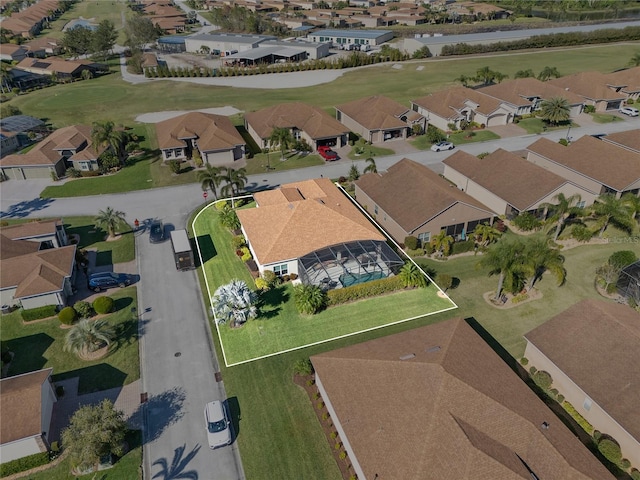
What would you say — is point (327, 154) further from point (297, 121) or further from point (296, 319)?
point (296, 319)

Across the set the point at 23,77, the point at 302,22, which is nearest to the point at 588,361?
the point at 23,77

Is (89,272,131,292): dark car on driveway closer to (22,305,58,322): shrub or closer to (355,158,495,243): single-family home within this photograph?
(22,305,58,322): shrub

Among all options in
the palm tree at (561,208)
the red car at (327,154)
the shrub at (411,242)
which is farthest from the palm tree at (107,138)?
the palm tree at (561,208)

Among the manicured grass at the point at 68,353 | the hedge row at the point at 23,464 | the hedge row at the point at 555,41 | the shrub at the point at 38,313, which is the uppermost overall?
the hedge row at the point at 555,41

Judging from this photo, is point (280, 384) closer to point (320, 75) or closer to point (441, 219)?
point (441, 219)

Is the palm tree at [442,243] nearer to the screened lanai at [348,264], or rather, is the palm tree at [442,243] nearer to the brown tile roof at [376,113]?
the screened lanai at [348,264]
